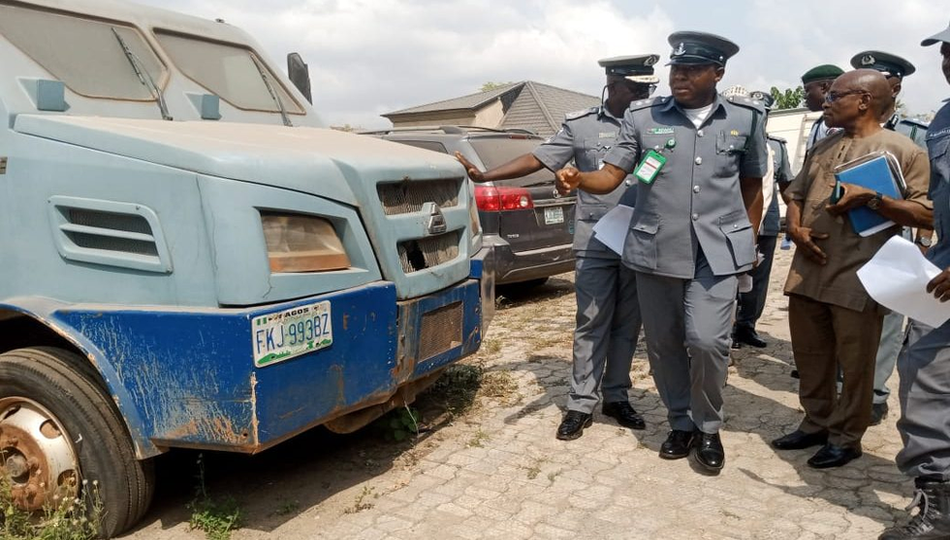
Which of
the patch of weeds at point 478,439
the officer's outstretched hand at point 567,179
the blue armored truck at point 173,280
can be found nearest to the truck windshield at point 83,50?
the blue armored truck at point 173,280

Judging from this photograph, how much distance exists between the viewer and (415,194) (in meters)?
3.65

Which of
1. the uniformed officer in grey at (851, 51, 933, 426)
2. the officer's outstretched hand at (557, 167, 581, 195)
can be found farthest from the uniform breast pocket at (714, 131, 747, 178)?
the uniformed officer in grey at (851, 51, 933, 426)

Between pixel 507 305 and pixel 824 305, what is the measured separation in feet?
14.2

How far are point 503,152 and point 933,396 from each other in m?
5.08

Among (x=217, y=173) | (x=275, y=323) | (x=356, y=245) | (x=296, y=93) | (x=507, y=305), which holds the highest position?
(x=296, y=93)

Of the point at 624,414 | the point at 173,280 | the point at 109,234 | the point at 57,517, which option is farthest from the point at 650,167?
the point at 57,517

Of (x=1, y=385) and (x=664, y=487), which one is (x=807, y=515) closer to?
(x=664, y=487)

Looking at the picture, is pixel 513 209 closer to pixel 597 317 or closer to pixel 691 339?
pixel 597 317

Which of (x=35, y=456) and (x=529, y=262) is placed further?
(x=529, y=262)

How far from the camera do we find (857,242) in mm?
3828

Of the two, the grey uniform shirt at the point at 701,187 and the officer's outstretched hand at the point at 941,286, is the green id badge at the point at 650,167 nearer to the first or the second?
the grey uniform shirt at the point at 701,187

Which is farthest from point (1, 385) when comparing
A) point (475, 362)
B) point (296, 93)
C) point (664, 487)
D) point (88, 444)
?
point (475, 362)

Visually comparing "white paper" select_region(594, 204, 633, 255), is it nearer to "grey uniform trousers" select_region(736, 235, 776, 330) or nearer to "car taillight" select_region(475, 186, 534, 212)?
"grey uniform trousers" select_region(736, 235, 776, 330)

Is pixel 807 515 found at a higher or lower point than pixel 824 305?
lower
